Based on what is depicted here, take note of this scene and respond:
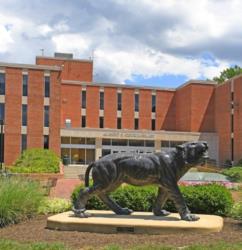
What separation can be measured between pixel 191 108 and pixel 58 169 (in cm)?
2755

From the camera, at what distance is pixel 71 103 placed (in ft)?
208

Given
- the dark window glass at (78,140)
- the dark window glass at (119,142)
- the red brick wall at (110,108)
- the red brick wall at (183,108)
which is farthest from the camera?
the red brick wall at (110,108)

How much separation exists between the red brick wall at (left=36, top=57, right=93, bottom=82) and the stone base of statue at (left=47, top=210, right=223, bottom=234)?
61971mm

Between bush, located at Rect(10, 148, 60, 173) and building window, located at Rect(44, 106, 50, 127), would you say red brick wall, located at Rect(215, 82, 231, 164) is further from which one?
bush, located at Rect(10, 148, 60, 173)

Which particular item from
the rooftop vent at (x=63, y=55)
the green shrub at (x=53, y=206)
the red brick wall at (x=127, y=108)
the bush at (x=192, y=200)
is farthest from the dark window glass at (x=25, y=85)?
the bush at (x=192, y=200)

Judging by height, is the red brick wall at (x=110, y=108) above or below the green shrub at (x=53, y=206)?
above

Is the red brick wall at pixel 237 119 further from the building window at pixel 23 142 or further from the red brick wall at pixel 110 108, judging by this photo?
the building window at pixel 23 142

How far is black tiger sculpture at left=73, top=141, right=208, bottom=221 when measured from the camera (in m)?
10.8

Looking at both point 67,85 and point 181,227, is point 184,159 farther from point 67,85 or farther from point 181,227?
point 67,85

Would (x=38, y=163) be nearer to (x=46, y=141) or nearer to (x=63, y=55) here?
(x=46, y=141)

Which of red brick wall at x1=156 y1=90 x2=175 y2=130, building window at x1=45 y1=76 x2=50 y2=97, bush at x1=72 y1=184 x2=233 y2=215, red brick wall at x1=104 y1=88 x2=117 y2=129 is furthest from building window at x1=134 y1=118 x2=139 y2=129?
bush at x1=72 y1=184 x2=233 y2=215

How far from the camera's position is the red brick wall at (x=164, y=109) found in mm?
66562

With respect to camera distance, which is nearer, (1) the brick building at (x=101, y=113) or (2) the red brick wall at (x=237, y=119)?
(1) the brick building at (x=101, y=113)

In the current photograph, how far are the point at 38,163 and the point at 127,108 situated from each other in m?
27.7
